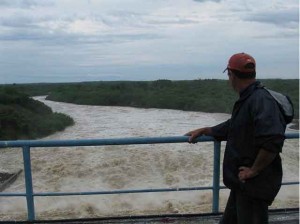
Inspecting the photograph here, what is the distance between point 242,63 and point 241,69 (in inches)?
1.4

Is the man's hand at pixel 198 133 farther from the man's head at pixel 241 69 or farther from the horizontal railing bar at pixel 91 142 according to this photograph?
the man's head at pixel 241 69

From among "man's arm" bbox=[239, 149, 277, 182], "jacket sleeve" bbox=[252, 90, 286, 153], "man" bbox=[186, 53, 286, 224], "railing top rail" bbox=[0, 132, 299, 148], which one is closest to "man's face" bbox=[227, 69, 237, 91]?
"man" bbox=[186, 53, 286, 224]

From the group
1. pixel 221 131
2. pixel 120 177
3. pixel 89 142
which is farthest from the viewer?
pixel 120 177

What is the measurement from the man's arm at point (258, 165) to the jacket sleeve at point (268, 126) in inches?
1.3

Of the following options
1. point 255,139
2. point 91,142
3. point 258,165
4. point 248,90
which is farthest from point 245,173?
point 91,142

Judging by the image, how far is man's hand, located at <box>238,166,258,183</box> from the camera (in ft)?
7.89

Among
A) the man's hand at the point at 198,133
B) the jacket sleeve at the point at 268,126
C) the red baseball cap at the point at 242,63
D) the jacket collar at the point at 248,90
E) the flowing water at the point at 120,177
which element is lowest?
the flowing water at the point at 120,177

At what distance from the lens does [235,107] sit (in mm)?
2549

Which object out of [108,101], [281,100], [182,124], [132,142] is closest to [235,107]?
[281,100]

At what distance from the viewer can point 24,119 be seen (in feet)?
81.9

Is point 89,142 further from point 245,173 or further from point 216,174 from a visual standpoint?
point 245,173

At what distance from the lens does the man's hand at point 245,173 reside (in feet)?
7.89

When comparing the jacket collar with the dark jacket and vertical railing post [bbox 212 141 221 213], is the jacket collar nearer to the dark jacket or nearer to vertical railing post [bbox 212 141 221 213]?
the dark jacket

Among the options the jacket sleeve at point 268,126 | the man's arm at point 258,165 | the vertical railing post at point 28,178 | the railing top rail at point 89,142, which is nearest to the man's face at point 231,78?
the jacket sleeve at point 268,126
